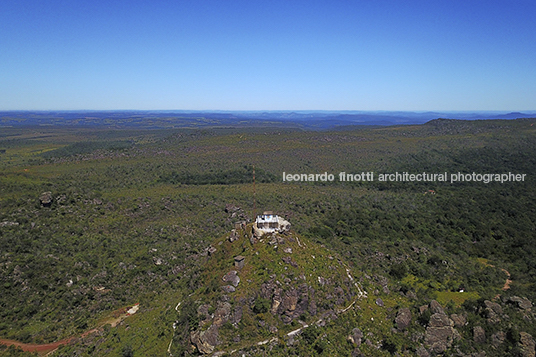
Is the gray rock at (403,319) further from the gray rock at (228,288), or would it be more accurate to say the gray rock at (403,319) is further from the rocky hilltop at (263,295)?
the gray rock at (228,288)

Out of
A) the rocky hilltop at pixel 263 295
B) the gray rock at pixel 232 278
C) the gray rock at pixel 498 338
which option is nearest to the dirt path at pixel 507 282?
the gray rock at pixel 498 338

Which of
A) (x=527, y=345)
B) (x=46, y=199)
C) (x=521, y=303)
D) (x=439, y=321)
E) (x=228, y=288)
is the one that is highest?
(x=46, y=199)

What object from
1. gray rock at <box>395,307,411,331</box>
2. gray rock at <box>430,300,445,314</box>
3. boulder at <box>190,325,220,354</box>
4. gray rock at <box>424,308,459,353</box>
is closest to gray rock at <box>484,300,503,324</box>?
gray rock at <box>424,308,459,353</box>

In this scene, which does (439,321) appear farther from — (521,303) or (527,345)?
(521,303)

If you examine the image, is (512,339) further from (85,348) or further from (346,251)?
(85,348)

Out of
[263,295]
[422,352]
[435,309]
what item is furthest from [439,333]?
[263,295]

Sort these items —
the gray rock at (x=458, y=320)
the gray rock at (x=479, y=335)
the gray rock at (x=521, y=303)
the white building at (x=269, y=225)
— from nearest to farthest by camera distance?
1. the gray rock at (x=479, y=335)
2. the gray rock at (x=458, y=320)
3. the gray rock at (x=521, y=303)
4. the white building at (x=269, y=225)
